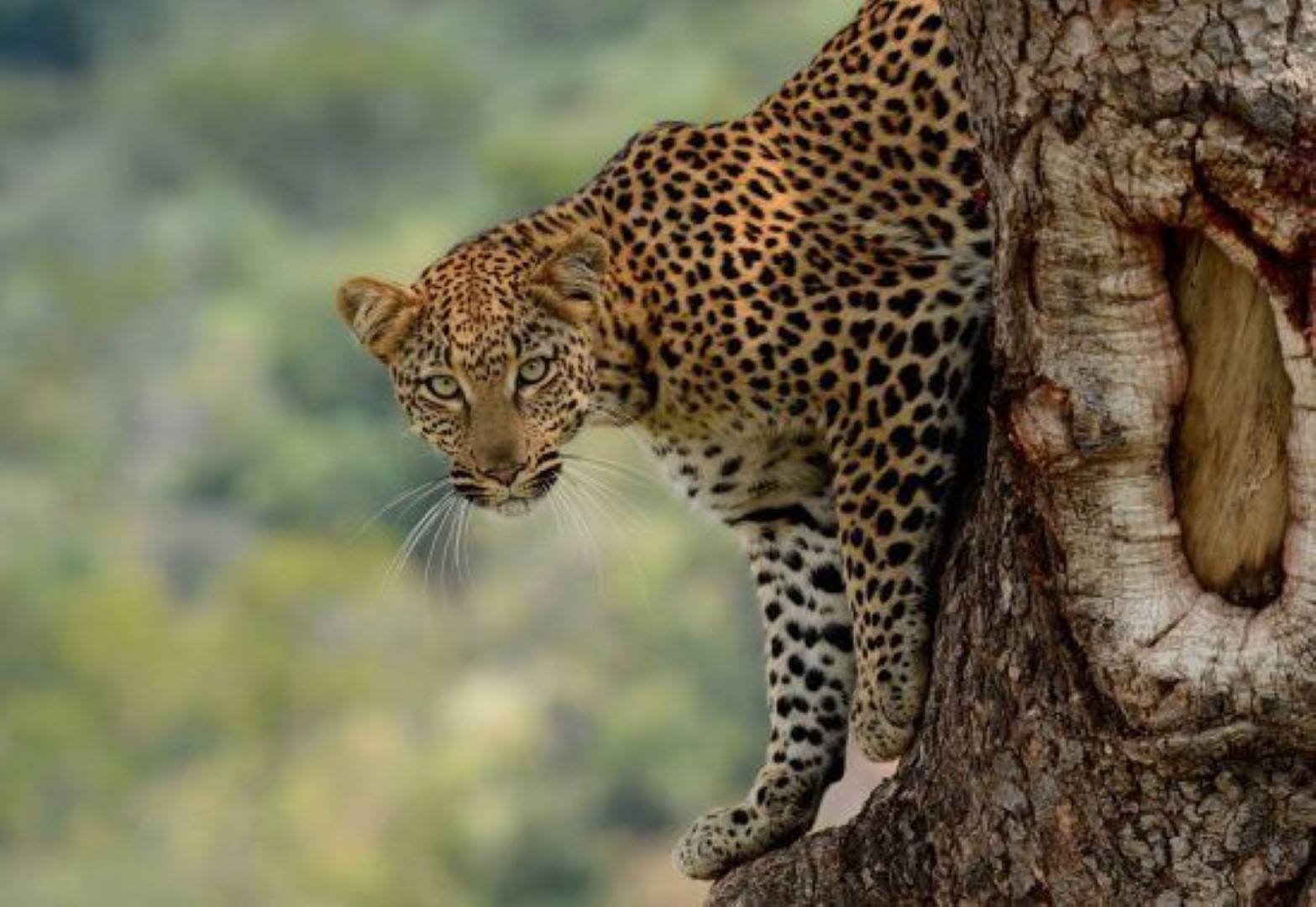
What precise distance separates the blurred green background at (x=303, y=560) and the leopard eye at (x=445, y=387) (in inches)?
1497

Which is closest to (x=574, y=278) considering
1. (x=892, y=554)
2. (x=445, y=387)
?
(x=445, y=387)

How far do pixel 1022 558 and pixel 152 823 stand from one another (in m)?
61.3

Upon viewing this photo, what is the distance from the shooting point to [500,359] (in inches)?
313

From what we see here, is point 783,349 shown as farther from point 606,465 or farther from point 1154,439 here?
point 1154,439

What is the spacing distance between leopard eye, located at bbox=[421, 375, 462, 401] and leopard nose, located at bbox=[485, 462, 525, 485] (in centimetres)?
25

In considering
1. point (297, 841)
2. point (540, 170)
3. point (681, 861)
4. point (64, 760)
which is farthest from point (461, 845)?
point (681, 861)

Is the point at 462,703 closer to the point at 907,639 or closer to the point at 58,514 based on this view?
the point at 58,514

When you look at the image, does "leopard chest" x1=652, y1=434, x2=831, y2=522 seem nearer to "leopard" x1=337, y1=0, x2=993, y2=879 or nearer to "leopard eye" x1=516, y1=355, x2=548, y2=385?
"leopard" x1=337, y1=0, x2=993, y2=879

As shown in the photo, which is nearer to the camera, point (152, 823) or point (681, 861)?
point (681, 861)

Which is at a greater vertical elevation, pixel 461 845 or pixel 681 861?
pixel 461 845

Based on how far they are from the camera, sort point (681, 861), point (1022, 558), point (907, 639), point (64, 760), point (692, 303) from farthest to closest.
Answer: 1. point (64, 760)
2. point (681, 861)
3. point (692, 303)
4. point (907, 639)
5. point (1022, 558)

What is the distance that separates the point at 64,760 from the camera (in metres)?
72.1

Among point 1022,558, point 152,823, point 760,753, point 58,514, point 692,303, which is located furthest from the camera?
point 58,514

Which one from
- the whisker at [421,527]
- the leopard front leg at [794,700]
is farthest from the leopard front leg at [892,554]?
the whisker at [421,527]
